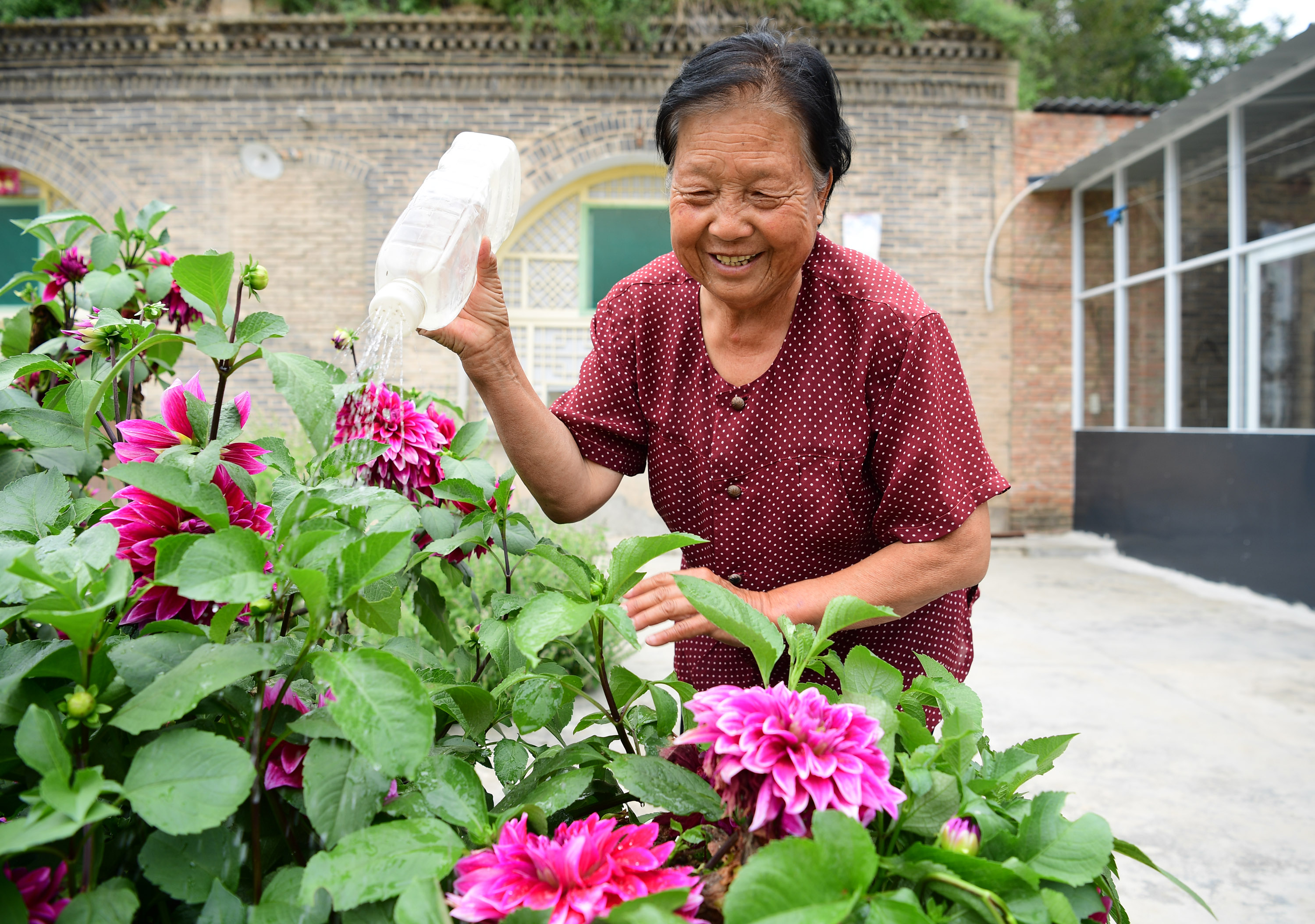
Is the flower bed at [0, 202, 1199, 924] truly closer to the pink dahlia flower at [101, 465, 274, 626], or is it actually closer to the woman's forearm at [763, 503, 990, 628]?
the pink dahlia flower at [101, 465, 274, 626]

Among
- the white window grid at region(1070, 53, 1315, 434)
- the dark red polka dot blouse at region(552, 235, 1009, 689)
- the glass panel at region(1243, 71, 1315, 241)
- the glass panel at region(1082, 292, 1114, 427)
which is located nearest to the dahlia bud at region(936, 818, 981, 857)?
the dark red polka dot blouse at region(552, 235, 1009, 689)

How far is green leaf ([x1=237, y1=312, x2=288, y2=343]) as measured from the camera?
2.77 feet

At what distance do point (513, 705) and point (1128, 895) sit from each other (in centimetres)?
263

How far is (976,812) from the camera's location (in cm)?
59

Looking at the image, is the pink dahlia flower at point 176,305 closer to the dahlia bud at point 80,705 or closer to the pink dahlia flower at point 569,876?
the dahlia bud at point 80,705

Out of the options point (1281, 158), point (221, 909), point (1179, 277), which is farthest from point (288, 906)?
point (1179, 277)

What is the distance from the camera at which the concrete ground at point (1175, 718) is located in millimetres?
2826

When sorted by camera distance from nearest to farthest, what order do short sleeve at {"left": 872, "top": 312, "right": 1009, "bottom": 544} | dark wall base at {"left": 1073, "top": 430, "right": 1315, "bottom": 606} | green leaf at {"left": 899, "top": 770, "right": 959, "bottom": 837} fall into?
green leaf at {"left": 899, "top": 770, "right": 959, "bottom": 837}
short sleeve at {"left": 872, "top": 312, "right": 1009, "bottom": 544}
dark wall base at {"left": 1073, "top": 430, "right": 1315, "bottom": 606}

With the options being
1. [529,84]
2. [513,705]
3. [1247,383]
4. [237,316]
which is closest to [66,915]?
[513,705]

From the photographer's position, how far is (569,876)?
565 mm

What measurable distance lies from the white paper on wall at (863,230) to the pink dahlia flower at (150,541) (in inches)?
374

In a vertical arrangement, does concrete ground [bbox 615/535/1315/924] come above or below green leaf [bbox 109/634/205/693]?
below

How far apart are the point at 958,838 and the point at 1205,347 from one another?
28.4 ft

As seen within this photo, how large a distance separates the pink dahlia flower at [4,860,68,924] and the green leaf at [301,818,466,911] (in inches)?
6.3
